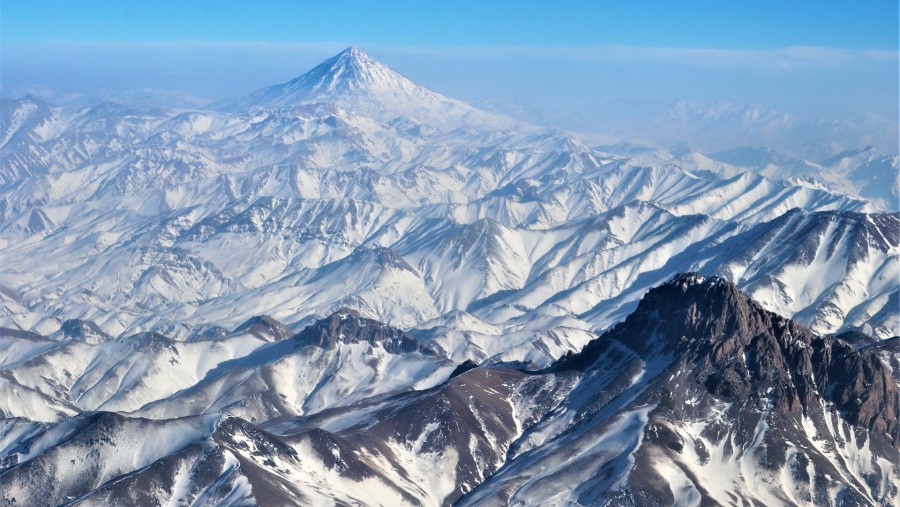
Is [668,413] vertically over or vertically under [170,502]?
over

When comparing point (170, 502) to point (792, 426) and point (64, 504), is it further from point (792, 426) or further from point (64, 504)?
point (792, 426)

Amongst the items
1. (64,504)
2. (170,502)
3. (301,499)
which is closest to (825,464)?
(301,499)

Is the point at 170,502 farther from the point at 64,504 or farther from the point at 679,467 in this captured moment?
the point at 679,467

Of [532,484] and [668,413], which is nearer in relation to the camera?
[532,484]

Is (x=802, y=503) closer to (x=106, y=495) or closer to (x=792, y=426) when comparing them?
(x=792, y=426)

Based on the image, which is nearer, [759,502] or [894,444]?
[759,502]

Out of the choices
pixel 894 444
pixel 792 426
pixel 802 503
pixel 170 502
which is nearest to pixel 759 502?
pixel 802 503

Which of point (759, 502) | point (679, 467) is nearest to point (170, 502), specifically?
point (679, 467)

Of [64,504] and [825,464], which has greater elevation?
[825,464]
